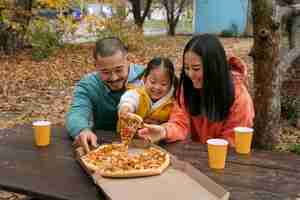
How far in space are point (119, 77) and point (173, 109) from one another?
361 mm

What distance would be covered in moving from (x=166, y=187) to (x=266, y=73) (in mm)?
1989

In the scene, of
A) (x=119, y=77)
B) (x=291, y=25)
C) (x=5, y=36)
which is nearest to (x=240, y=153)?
(x=119, y=77)

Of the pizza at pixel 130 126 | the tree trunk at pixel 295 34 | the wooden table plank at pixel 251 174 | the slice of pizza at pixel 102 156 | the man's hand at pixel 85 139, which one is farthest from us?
the tree trunk at pixel 295 34

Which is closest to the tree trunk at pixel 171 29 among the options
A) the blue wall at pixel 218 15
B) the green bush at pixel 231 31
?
the blue wall at pixel 218 15

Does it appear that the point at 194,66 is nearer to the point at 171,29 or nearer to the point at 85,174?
the point at 85,174

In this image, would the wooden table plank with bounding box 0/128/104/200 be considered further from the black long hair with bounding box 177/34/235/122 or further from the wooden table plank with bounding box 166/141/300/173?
the black long hair with bounding box 177/34/235/122

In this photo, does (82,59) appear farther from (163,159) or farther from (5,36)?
(163,159)

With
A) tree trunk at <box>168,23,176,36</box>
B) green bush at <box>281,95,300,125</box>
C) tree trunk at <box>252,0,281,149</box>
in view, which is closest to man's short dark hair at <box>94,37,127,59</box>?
tree trunk at <box>252,0,281,149</box>

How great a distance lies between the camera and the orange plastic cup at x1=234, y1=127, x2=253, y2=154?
255cm

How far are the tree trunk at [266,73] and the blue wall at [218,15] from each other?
18.4 metres

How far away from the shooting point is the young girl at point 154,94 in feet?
9.73

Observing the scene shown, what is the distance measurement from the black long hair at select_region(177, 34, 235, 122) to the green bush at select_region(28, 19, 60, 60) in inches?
369

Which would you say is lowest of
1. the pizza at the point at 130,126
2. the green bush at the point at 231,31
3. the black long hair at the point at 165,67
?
the green bush at the point at 231,31

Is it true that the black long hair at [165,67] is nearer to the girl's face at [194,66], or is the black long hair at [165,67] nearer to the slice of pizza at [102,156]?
the girl's face at [194,66]
